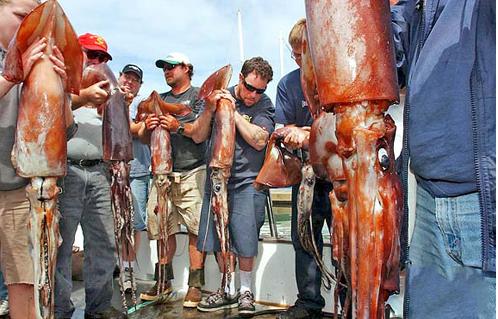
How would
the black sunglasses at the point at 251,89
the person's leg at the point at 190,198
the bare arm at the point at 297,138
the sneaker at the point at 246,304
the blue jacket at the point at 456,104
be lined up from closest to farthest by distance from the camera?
the blue jacket at the point at 456,104 < the bare arm at the point at 297,138 < the sneaker at the point at 246,304 < the black sunglasses at the point at 251,89 < the person's leg at the point at 190,198

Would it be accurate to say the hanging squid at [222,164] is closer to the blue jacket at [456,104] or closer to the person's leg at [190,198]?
the person's leg at [190,198]

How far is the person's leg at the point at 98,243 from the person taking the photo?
4.36 meters

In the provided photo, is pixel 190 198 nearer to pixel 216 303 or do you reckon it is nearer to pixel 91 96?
pixel 216 303

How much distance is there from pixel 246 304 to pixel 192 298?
67cm

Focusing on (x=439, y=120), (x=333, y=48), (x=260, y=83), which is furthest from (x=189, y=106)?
(x=333, y=48)

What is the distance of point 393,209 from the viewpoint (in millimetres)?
1244

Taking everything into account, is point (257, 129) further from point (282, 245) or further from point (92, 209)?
point (92, 209)

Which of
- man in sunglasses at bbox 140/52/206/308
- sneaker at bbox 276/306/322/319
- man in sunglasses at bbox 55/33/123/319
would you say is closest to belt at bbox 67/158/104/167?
man in sunglasses at bbox 55/33/123/319

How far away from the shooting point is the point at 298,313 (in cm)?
421

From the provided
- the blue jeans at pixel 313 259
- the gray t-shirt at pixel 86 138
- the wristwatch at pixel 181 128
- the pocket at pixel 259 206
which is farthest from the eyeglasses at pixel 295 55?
the gray t-shirt at pixel 86 138

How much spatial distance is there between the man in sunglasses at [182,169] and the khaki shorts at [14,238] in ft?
6.90

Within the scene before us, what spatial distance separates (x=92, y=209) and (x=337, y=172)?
3.33 m

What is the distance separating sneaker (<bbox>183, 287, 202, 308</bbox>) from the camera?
479 centimetres

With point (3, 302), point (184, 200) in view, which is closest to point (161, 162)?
point (184, 200)
